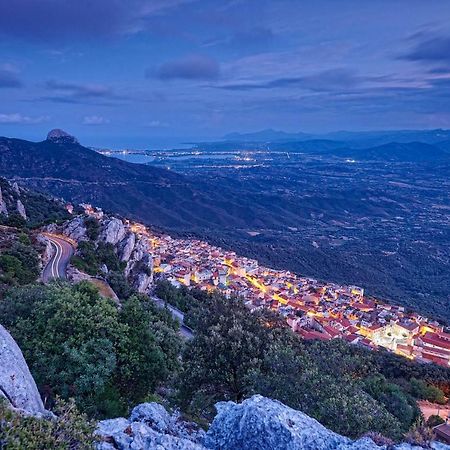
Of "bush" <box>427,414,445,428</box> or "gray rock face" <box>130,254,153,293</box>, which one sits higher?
"gray rock face" <box>130,254,153,293</box>

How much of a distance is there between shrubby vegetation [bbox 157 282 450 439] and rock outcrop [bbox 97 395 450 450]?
262 centimetres

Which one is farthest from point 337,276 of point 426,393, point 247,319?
point 247,319

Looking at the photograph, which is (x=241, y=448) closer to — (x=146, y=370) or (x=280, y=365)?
(x=280, y=365)

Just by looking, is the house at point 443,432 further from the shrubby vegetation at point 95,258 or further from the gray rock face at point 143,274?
the shrubby vegetation at point 95,258

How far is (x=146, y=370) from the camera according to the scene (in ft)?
46.6

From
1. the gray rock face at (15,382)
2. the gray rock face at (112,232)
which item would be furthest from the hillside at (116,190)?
the gray rock face at (15,382)

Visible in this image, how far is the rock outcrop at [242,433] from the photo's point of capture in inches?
311

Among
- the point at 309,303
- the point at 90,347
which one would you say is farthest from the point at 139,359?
the point at 309,303

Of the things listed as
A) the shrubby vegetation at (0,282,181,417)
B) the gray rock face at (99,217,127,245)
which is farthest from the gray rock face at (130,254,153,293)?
the shrubby vegetation at (0,282,181,417)

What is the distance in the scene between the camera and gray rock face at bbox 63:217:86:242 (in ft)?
157

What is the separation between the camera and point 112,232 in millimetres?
47938

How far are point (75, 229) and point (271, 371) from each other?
4007 centimetres

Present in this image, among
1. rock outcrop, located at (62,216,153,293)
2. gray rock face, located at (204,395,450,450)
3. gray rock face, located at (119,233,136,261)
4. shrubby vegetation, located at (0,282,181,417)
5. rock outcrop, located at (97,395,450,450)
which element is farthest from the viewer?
gray rock face, located at (119,233,136,261)

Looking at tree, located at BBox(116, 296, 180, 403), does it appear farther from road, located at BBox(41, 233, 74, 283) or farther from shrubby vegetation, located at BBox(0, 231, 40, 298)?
road, located at BBox(41, 233, 74, 283)
